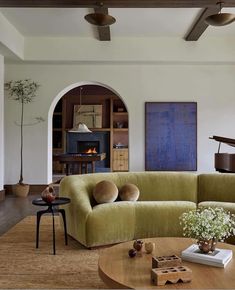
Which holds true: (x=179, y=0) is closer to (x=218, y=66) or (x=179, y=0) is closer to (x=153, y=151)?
(x=218, y=66)

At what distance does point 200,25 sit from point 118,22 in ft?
4.91

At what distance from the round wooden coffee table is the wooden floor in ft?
8.30

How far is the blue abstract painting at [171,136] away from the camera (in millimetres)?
7629

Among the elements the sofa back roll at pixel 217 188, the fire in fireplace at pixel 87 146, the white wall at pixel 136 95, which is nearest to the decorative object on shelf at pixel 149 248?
the sofa back roll at pixel 217 188

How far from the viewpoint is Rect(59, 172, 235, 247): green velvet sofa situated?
150 inches

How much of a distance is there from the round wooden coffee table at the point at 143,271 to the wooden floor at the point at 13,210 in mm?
2528

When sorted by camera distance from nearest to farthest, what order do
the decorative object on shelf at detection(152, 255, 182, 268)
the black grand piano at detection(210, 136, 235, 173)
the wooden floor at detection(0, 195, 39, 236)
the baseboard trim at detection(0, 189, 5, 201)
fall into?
the decorative object on shelf at detection(152, 255, 182, 268)
the wooden floor at detection(0, 195, 39, 236)
the black grand piano at detection(210, 136, 235, 173)
the baseboard trim at detection(0, 189, 5, 201)

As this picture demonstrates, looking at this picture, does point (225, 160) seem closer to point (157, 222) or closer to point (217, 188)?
point (217, 188)

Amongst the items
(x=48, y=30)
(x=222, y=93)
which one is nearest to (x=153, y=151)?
(x=222, y=93)

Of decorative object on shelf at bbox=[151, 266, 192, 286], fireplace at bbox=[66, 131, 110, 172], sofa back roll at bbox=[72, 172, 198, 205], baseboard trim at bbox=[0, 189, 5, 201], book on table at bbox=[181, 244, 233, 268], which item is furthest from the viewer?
fireplace at bbox=[66, 131, 110, 172]

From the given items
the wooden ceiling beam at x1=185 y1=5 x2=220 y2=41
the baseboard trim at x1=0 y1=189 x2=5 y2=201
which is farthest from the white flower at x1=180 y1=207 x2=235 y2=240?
the baseboard trim at x1=0 y1=189 x2=5 y2=201

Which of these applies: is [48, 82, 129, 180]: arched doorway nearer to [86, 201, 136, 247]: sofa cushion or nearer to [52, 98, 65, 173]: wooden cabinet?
[52, 98, 65, 173]: wooden cabinet

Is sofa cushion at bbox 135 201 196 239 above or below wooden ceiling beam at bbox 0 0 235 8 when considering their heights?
below

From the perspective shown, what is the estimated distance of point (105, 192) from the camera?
13.7 ft
